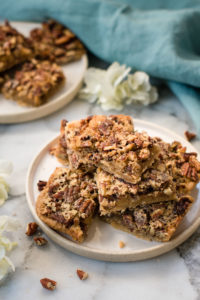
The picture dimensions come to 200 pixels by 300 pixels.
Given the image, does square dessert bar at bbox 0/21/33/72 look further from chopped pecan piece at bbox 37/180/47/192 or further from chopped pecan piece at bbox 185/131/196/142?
chopped pecan piece at bbox 185/131/196/142

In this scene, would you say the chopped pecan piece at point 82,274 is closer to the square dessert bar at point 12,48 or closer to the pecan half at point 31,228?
the pecan half at point 31,228

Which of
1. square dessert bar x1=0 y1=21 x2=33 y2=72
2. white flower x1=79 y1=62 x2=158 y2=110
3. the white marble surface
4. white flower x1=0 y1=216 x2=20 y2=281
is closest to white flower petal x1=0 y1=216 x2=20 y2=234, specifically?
white flower x1=0 y1=216 x2=20 y2=281

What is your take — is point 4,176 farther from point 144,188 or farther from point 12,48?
point 12,48

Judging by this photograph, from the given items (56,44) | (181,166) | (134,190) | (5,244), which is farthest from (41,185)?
(56,44)

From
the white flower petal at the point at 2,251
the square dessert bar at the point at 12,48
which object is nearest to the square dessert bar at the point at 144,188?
the white flower petal at the point at 2,251

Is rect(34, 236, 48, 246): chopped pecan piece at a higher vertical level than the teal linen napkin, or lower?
lower
